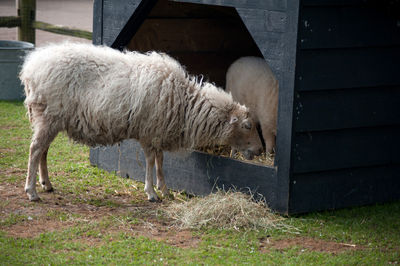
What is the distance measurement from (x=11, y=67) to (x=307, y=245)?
735cm

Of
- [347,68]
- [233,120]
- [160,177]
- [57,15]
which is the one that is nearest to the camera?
[347,68]

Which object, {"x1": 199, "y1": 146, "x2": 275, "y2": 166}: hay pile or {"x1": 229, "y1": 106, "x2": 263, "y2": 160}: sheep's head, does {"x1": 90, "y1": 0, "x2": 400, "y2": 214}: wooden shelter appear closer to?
{"x1": 229, "y1": 106, "x2": 263, "y2": 160}: sheep's head

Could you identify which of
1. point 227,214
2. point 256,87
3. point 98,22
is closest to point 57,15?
point 98,22

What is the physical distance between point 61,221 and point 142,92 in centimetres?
146

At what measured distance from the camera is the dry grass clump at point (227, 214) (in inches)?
221

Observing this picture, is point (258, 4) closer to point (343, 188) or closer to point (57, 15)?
point (343, 188)

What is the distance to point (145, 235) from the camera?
5387mm

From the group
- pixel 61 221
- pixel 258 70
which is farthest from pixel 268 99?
pixel 61 221

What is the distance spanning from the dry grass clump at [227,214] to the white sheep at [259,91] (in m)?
1.56

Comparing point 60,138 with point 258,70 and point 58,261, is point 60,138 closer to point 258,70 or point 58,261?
point 258,70

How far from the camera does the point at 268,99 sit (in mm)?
7328

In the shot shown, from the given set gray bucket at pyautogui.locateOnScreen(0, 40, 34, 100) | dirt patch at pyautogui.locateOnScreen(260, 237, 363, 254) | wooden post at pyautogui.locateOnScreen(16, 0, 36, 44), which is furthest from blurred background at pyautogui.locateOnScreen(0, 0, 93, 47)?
dirt patch at pyautogui.locateOnScreen(260, 237, 363, 254)

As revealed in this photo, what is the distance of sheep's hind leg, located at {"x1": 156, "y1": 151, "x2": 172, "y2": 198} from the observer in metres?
6.62

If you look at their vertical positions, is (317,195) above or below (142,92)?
below
